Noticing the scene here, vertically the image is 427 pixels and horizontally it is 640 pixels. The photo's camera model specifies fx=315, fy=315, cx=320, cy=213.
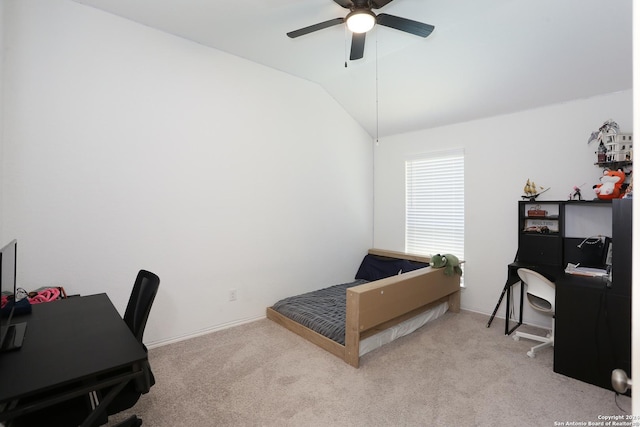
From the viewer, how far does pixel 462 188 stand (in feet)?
12.6

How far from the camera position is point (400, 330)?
304 centimetres

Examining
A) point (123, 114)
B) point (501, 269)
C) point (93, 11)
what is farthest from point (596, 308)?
point (93, 11)

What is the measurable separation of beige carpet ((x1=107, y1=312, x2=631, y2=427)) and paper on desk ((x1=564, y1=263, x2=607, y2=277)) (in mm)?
731

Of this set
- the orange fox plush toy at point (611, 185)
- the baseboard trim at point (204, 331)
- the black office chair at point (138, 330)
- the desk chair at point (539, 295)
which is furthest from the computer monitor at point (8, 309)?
the orange fox plush toy at point (611, 185)

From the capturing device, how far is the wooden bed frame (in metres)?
2.51

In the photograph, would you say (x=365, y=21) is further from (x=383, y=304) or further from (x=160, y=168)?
(x=383, y=304)

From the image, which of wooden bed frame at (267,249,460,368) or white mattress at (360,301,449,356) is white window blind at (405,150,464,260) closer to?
wooden bed frame at (267,249,460,368)

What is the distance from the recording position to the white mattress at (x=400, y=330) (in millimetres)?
2724

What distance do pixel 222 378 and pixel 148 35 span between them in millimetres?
2854

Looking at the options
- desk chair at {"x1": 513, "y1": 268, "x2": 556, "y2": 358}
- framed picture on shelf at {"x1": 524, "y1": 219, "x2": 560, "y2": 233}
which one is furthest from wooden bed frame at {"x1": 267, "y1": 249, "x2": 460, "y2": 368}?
framed picture on shelf at {"x1": 524, "y1": 219, "x2": 560, "y2": 233}

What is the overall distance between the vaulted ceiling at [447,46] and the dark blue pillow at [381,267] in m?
1.84

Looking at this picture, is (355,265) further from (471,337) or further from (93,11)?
(93,11)

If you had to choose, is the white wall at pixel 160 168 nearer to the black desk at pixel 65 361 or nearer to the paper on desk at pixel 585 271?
the black desk at pixel 65 361

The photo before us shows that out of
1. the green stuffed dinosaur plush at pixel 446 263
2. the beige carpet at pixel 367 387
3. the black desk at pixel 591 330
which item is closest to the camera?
the beige carpet at pixel 367 387
